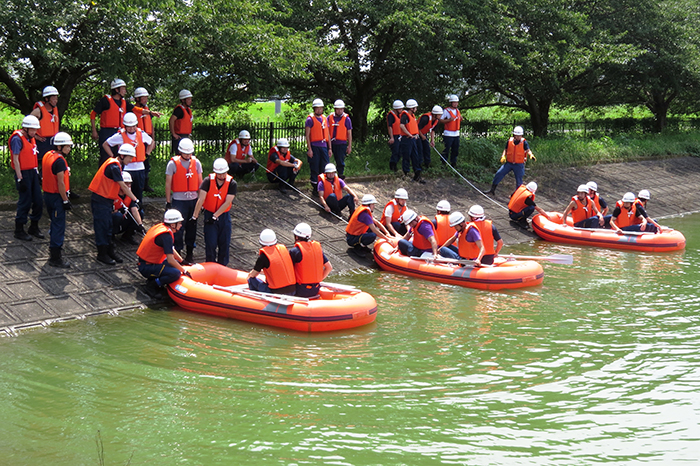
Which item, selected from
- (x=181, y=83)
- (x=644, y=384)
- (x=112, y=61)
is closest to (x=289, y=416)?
(x=644, y=384)

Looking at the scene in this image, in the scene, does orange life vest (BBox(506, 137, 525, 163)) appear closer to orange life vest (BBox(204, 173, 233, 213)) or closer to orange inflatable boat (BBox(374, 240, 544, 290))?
orange inflatable boat (BBox(374, 240, 544, 290))

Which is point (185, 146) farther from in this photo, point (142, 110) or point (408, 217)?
point (408, 217)

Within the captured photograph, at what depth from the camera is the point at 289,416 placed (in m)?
6.70

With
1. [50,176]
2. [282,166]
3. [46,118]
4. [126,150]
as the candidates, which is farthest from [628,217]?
[46,118]

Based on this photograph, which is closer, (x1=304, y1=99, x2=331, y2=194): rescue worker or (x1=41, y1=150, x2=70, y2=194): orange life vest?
(x1=41, y1=150, x2=70, y2=194): orange life vest

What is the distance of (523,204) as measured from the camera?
16188mm

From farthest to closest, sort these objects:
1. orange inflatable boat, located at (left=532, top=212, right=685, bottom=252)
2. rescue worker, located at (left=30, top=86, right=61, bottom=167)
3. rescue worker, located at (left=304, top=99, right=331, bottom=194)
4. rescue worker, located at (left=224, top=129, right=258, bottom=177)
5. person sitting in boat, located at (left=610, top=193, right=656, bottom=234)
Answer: person sitting in boat, located at (left=610, top=193, right=656, bottom=234)
rescue worker, located at (left=224, top=129, right=258, bottom=177)
rescue worker, located at (left=304, top=99, right=331, bottom=194)
orange inflatable boat, located at (left=532, top=212, right=685, bottom=252)
rescue worker, located at (left=30, top=86, right=61, bottom=167)

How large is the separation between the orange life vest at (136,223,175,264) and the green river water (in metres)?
0.79

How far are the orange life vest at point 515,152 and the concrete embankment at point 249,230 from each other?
1.15 m

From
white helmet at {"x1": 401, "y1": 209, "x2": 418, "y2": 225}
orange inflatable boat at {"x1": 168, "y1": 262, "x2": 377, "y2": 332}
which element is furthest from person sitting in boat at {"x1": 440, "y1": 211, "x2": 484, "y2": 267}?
orange inflatable boat at {"x1": 168, "y1": 262, "x2": 377, "y2": 332}

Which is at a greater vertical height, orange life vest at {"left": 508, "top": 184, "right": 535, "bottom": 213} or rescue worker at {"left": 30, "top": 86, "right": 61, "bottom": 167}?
rescue worker at {"left": 30, "top": 86, "right": 61, "bottom": 167}

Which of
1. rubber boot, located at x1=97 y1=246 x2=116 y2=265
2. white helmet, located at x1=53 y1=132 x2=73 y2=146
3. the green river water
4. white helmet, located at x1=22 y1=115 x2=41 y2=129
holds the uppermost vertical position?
white helmet, located at x1=22 y1=115 x2=41 y2=129

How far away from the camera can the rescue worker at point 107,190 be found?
10.3 meters

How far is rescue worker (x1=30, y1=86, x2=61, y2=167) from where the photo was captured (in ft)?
37.6
